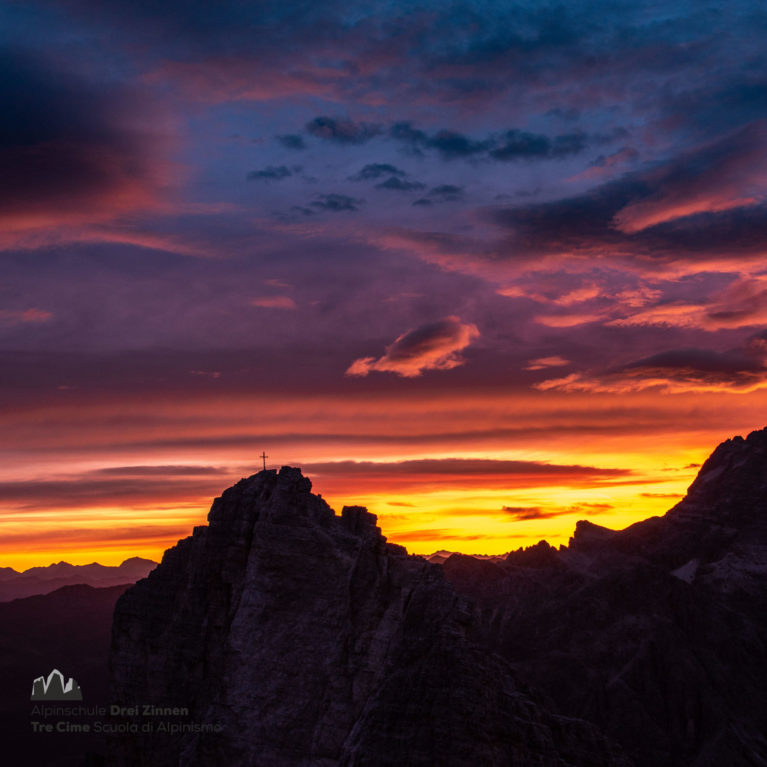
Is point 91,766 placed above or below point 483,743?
below

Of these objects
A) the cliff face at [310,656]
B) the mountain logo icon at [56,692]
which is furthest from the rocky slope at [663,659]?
the mountain logo icon at [56,692]

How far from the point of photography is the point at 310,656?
7044 cm

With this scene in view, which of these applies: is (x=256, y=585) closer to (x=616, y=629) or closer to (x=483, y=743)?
(x=483, y=743)

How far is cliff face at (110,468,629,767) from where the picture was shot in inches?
2263

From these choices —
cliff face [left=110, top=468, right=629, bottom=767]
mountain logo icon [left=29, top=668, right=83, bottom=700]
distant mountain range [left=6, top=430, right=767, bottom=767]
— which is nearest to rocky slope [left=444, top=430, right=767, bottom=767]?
distant mountain range [left=6, top=430, right=767, bottom=767]

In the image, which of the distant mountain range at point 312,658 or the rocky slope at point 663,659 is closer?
the distant mountain range at point 312,658

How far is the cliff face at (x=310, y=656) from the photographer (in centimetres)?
5747

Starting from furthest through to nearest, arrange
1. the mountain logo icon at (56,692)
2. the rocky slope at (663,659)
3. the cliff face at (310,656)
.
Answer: the mountain logo icon at (56,692)
the rocky slope at (663,659)
the cliff face at (310,656)

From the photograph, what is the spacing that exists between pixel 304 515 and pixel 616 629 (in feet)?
400

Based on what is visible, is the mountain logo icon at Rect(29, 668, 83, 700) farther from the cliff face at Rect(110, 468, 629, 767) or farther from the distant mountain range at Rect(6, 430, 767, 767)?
the cliff face at Rect(110, 468, 629, 767)

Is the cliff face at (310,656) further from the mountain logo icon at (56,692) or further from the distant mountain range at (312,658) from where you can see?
the mountain logo icon at (56,692)

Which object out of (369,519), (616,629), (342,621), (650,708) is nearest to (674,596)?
(616,629)

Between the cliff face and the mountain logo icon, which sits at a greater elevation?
the cliff face

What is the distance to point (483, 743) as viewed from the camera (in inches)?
2200
